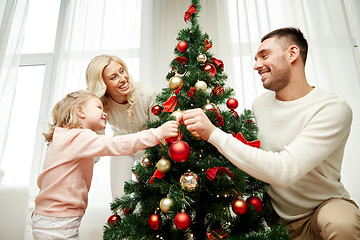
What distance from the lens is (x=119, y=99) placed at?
1.52m

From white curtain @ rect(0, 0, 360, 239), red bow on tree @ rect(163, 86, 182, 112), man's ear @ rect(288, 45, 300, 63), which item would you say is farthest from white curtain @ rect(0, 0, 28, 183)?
man's ear @ rect(288, 45, 300, 63)

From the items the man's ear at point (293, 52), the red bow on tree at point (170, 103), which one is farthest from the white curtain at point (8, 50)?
the man's ear at point (293, 52)

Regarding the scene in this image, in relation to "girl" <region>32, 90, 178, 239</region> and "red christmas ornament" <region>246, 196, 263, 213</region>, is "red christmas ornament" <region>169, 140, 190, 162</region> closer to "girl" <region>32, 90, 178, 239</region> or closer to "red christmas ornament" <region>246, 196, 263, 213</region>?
"girl" <region>32, 90, 178, 239</region>

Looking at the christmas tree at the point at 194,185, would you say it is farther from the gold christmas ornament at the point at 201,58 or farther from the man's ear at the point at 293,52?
the man's ear at the point at 293,52

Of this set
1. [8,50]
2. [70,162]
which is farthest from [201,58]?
[8,50]

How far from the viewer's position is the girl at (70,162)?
1.05 metres

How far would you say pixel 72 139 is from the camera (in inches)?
44.5

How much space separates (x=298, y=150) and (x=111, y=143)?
0.76 metres

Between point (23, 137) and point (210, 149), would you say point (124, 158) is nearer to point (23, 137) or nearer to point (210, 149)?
point (210, 149)

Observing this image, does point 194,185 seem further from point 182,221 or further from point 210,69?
point 210,69

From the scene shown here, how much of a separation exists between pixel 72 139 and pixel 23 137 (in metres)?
1.61

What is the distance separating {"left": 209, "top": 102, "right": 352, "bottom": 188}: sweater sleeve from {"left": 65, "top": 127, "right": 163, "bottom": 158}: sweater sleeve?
0.30 metres

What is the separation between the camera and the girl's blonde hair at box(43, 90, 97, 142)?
121 centimetres

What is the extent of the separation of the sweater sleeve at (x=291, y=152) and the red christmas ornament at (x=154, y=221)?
14.1 inches
